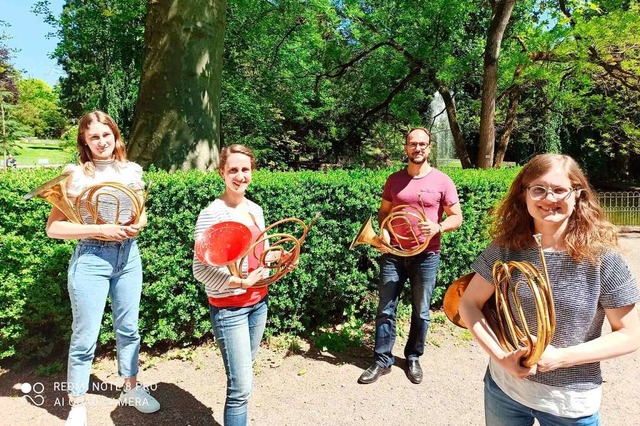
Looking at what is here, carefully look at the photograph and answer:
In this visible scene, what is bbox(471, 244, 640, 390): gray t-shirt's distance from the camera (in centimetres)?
162

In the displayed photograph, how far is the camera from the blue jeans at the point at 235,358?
8.04ft

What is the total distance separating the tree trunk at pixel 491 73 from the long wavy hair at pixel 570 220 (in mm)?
8284

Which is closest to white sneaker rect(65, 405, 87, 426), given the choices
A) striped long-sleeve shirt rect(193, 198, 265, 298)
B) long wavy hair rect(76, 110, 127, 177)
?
striped long-sleeve shirt rect(193, 198, 265, 298)

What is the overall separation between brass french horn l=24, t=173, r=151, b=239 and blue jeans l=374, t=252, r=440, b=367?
7.12 feet

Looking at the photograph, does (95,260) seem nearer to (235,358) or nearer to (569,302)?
(235,358)

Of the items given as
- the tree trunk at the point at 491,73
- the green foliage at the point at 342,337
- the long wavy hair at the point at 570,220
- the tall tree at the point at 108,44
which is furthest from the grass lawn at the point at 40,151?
the long wavy hair at the point at 570,220

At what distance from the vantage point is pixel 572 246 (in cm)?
167

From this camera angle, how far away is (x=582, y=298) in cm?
165

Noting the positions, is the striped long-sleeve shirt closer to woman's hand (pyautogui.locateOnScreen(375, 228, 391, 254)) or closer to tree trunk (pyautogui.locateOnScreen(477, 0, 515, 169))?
woman's hand (pyautogui.locateOnScreen(375, 228, 391, 254))

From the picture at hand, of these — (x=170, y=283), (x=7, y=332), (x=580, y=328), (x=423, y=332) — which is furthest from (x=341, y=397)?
(x=7, y=332)

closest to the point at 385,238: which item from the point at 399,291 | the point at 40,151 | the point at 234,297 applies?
the point at 399,291

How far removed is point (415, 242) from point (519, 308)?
2.09 m

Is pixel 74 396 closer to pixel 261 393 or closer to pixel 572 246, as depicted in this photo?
pixel 261 393

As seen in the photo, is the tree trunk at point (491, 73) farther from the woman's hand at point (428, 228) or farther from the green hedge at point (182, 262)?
the woman's hand at point (428, 228)
